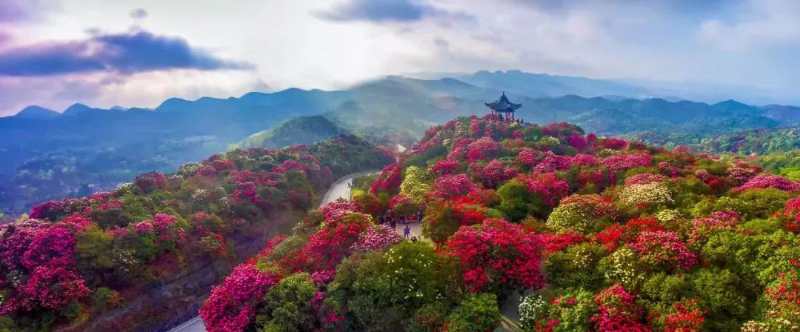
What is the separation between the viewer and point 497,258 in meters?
16.2

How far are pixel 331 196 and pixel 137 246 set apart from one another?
80.0 ft

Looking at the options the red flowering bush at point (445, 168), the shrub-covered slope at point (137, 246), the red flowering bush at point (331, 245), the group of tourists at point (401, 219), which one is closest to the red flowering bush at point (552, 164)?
the red flowering bush at point (445, 168)

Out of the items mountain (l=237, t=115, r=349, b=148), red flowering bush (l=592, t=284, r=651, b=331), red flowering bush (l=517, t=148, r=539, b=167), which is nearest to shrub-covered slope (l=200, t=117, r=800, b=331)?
red flowering bush (l=592, t=284, r=651, b=331)

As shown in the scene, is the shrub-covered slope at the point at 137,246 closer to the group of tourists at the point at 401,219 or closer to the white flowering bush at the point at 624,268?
the group of tourists at the point at 401,219

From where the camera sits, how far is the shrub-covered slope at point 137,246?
21600 mm

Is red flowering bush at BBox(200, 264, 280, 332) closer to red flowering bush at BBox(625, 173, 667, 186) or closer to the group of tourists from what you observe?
the group of tourists

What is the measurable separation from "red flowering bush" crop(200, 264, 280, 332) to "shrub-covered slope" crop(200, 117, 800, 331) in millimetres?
49

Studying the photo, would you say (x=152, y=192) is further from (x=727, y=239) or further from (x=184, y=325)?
(x=727, y=239)

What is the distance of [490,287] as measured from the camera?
16.0m

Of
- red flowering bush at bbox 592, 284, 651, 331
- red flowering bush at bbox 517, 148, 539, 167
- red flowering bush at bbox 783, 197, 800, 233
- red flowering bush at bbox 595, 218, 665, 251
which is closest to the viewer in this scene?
red flowering bush at bbox 592, 284, 651, 331

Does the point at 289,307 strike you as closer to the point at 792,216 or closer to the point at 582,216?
the point at 582,216

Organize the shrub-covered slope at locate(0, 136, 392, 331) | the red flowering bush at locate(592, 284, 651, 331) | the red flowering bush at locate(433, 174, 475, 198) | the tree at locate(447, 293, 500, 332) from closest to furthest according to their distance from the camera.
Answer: the red flowering bush at locate(592, 284, 651, 331) < the tree at locate(447, 293, 500, 332) < the shrub-covered slope at locate(0, 136, 392, 331) < the red flowering bush at locate(433, 174, 475, 198)

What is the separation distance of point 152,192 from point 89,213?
7.43 m

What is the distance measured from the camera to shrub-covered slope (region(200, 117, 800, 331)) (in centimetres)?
1259
